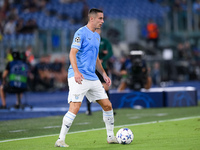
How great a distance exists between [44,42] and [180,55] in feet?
34.6

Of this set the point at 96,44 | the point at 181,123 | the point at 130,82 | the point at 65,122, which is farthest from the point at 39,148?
the point at 130,82

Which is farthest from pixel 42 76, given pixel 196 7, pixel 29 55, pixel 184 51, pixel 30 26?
pixel 196 7

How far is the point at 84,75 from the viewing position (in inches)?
315

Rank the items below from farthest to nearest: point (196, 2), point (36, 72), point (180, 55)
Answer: point (196, 2) → point (180, 55) → point (36, 72)

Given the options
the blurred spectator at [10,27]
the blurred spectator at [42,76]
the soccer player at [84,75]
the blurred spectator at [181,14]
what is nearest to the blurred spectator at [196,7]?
the blurred spectator at [181,14]

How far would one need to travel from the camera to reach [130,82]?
730 inches

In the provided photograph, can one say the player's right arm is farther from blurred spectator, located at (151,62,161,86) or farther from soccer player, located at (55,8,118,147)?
blurred spectator, located at (151,62,161,86)

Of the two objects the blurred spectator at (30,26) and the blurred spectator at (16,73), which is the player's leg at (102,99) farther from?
the blurred spectator at (30,26)

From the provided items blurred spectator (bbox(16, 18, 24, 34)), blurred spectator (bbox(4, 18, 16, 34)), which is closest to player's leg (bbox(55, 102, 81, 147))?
blurred spectator (bbox(16, 18, 24, 34))

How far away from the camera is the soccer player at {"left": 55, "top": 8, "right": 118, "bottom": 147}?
25.6 feet

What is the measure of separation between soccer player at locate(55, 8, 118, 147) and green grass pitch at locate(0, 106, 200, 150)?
1.37ft

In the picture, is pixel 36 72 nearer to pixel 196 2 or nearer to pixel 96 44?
pixel 196 2

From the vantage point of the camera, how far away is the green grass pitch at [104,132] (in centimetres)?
807

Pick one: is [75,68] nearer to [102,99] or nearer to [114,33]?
[102,99]
